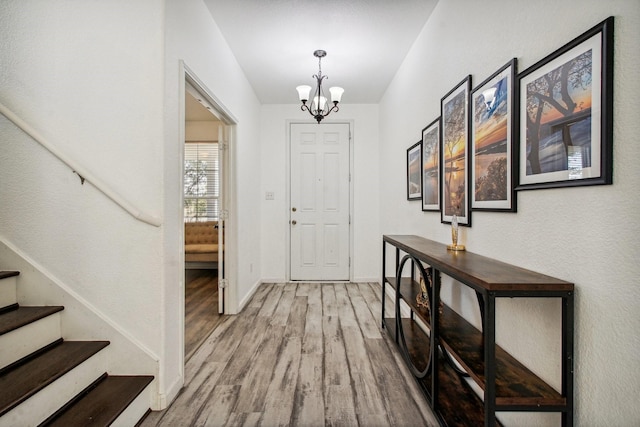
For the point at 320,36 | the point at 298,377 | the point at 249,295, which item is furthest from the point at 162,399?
the point at 320,36

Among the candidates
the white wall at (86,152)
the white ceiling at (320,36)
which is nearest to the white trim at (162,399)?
the white wall at (86,152)

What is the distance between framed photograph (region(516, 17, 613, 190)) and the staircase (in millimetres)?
2126

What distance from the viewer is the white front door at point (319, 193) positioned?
454 cm

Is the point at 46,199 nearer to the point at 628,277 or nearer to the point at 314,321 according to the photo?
the point at 314,321

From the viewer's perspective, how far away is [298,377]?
1985 millimetres

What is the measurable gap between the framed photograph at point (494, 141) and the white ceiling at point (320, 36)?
117 cm

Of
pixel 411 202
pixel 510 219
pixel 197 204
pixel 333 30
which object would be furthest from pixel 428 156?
pixel 197 204

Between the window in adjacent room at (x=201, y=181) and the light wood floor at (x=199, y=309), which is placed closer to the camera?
the light wood floor at (x=199, y=309)

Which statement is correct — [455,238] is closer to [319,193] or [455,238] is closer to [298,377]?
[298,377]

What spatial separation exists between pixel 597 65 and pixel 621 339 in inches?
33.1

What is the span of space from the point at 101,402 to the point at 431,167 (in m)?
2.52

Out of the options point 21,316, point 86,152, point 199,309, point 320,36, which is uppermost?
point 320,36

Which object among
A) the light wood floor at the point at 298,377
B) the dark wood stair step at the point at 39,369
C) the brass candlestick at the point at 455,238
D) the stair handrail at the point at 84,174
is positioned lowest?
the light wood floor at the point at 298,377

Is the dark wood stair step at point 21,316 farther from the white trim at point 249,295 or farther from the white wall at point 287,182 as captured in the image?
the white wall at point 287,182
